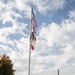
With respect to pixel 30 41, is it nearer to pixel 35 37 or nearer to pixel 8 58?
pixel 35 37

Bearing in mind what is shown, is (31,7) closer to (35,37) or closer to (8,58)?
(35,37)

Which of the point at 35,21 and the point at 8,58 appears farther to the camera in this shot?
the point at 8,58

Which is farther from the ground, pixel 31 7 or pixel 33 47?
pixel 31 7

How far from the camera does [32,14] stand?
27.5 meters

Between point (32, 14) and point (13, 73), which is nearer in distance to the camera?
point (32, 14)

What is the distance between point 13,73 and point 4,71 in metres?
2.85

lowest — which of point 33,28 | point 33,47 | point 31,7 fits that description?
point 33,47

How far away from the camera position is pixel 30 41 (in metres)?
26.9

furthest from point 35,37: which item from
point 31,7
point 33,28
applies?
point 31,7

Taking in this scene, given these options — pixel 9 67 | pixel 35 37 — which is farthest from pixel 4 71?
pixel 35 37

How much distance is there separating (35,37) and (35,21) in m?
1.98

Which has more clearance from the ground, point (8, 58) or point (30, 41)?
point (8, 58)

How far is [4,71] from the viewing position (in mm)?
58375

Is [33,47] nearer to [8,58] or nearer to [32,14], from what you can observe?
[32,14]
